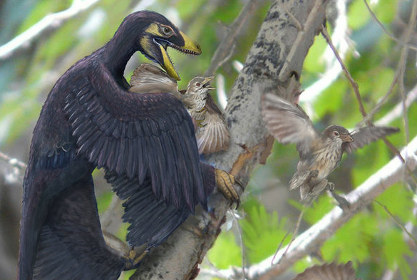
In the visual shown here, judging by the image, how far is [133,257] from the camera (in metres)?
0.57

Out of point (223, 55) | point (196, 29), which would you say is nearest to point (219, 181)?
point (223, 55)

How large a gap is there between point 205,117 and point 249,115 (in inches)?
2.1

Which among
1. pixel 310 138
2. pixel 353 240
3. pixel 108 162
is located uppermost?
pixel 108 162

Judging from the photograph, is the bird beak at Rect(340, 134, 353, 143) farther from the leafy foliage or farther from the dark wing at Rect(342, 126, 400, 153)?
the leafy foliage

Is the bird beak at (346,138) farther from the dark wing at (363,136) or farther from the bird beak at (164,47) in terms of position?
the bird beak at (164,47)

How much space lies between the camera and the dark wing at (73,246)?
1.81ft

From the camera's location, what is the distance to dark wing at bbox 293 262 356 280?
0.58m

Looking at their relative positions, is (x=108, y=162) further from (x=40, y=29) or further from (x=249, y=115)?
(x=40, y=29)

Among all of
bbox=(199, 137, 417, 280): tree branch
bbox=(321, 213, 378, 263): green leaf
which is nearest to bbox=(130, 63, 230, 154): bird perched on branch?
bbox=(199, 137, 417, 280): tree branch

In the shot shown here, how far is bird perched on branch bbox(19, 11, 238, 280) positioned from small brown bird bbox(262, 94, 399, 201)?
0.25 feet

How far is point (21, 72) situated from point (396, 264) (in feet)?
2.22

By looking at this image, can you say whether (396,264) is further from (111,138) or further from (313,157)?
(111,138)

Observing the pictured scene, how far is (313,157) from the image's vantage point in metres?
0.59

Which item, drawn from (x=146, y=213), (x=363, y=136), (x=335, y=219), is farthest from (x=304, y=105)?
(x=146, y=213)
